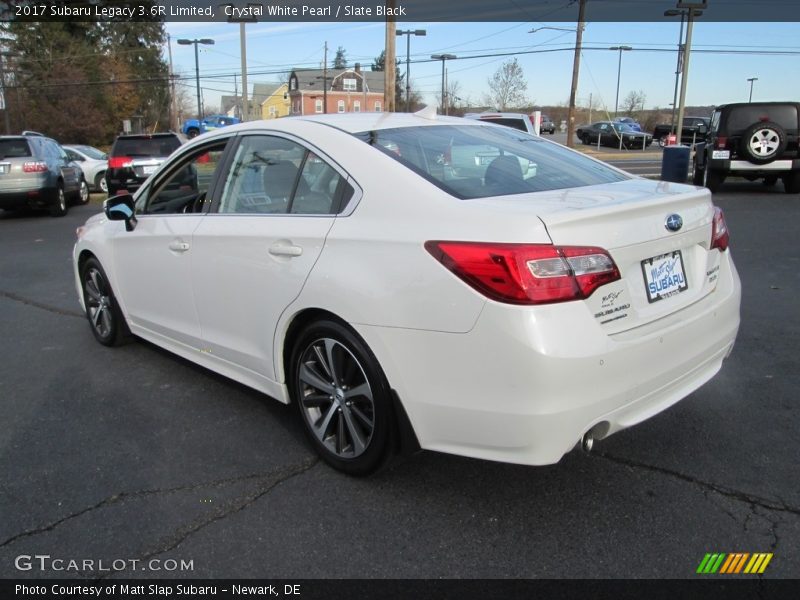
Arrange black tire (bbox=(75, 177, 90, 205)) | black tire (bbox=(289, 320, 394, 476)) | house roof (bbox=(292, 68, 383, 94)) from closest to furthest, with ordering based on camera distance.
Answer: black tire (bbox=(289, 320, 394, 476))
black tire (bbox=(75, 177, 90, 205))
house roof (bbox=(292, 68, 383, 94))

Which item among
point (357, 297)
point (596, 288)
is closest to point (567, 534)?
point (596, 288)

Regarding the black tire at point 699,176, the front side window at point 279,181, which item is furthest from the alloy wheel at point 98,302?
the black tire at point 699,176

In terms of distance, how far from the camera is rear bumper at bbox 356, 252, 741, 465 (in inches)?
91.4

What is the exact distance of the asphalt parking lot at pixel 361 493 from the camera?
8.18ft

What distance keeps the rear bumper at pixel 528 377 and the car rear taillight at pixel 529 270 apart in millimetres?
50

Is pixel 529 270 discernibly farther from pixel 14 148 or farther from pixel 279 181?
pixel 14 148

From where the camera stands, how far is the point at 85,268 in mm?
5125

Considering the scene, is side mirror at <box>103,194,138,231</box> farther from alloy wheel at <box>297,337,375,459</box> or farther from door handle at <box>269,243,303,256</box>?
alloy wheel at <box>297,337,375,459</box>

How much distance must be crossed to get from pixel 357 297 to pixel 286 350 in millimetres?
703

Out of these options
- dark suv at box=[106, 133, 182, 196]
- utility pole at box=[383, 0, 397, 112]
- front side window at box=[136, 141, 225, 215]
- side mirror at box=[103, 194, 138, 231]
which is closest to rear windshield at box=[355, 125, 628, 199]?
front side window at box=[136, 141, 225, 215]

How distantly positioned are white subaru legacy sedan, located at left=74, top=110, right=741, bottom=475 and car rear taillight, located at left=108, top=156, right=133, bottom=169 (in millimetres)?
12670

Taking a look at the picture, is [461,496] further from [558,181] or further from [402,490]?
[558,181]

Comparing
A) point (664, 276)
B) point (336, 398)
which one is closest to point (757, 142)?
point (664, 276)

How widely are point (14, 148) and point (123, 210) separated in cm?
1108
